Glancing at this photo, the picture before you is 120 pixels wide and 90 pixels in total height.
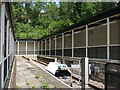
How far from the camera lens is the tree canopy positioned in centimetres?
3662

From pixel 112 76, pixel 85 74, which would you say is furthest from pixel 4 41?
pixel 112 76

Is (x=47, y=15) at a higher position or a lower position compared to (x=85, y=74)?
higher

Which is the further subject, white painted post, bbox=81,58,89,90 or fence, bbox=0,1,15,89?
fence, bbox=0,1,15,89

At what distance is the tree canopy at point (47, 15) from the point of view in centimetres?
3662

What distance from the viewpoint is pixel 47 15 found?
48.5m

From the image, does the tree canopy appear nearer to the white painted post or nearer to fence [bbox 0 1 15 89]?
fence [bbox 0 1 15 89]

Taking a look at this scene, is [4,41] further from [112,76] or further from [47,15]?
[47,15]

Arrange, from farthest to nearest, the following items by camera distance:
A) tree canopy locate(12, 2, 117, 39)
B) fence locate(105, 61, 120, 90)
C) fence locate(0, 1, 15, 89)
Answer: tree canopy locate(12, 2, 117, 39), fence locate(0, 1, 15, 89), fence locate(105, 61, 120, 90)

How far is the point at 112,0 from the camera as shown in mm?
34812

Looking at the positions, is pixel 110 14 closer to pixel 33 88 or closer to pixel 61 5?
pixel 33 88

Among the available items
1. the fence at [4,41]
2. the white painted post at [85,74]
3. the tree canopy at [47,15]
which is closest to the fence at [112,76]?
the white painted post at [85,74]

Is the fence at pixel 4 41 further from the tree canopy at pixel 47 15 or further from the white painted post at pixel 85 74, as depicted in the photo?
the tree canopy at pixel 47 15

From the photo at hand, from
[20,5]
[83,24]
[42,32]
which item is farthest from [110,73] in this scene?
[20,5]

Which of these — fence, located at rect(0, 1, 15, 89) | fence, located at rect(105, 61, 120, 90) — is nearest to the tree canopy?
fence, located at rect(0, 1, 15, 89)
